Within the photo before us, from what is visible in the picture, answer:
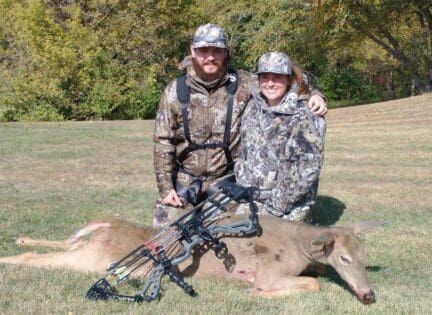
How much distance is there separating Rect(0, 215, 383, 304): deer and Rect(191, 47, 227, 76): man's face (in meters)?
1.44

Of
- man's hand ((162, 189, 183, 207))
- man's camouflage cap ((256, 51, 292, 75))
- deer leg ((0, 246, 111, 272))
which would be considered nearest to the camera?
deer leg ((0, 246, 111, 272))

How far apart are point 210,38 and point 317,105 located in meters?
1.14

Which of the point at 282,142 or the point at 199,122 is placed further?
the point at 199,122

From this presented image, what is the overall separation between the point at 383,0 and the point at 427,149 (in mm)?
17492

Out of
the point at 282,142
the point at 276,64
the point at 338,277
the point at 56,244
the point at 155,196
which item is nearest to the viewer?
the point at 338,277

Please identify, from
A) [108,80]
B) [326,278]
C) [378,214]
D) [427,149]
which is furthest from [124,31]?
[326,278]

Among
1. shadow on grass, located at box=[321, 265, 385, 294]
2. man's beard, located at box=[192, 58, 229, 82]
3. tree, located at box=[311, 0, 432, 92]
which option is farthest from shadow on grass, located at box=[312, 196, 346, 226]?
tree, located at box=[311, 0, 432, 92]

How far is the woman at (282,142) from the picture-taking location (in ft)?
19.3

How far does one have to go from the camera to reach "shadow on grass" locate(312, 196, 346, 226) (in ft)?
26.0

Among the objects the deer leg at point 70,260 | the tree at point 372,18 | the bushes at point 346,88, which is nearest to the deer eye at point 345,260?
the deer leg at point 70,260

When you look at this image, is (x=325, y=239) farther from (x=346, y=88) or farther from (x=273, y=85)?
(x=346, y=88)

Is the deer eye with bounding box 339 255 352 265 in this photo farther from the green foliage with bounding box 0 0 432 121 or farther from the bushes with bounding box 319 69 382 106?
the bushes with bounding box 319 69 382 106

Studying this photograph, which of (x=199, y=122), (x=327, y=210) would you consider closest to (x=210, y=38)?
(x=199, y=122)

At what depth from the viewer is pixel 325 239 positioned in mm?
4977
